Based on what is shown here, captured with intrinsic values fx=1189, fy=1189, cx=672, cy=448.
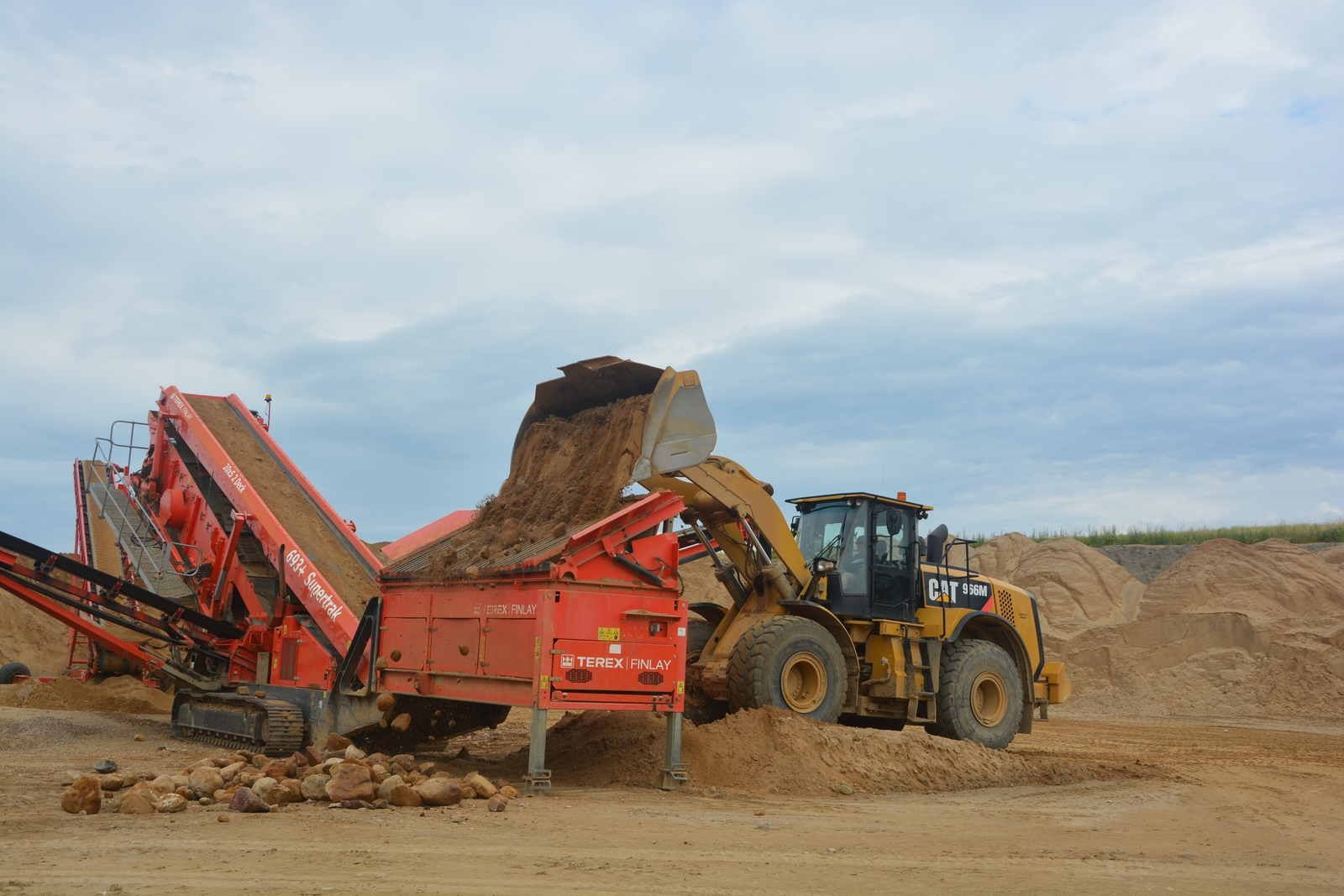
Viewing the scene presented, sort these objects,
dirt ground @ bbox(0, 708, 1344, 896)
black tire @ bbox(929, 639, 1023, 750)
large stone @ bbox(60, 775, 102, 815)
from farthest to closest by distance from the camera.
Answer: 1. black tire @ bbox(929, 639, 1023, 750)
2. large stone @ bbox(60, 775, 102, 815)
3. dirt ground @ bbox(0, 708, 1344, 896)

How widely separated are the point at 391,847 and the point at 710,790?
132 inches

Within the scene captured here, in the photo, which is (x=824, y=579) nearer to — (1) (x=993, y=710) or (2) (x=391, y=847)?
(1) (x=993, y=710)

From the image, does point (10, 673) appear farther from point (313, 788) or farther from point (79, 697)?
point (313, 788)

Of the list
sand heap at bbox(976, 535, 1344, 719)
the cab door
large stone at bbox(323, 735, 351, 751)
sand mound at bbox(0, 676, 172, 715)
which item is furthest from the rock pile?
sand heap at bbox(976, 535, 1344, 719)

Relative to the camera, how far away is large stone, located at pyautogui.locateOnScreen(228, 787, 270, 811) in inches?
295

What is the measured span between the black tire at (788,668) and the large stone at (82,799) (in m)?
5.39

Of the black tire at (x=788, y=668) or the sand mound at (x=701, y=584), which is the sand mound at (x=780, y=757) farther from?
the sand mound at (x=701, y=584)

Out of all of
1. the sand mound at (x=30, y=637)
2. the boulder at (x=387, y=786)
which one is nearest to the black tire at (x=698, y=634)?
the boulder at (x=387, y=786)

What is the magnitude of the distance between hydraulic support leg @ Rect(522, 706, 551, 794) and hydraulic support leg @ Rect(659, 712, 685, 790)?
3.30 feet

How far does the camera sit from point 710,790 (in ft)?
30.3

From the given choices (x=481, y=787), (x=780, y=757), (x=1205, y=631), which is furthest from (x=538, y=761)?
(x=1205, y=631)

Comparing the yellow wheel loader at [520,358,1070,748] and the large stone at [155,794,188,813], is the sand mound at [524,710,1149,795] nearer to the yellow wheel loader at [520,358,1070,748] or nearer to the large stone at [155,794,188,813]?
the yellow wheel loader at [520,358,1070,748]

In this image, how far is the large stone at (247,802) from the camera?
7.48 metres

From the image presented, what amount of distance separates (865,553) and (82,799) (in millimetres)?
7605
